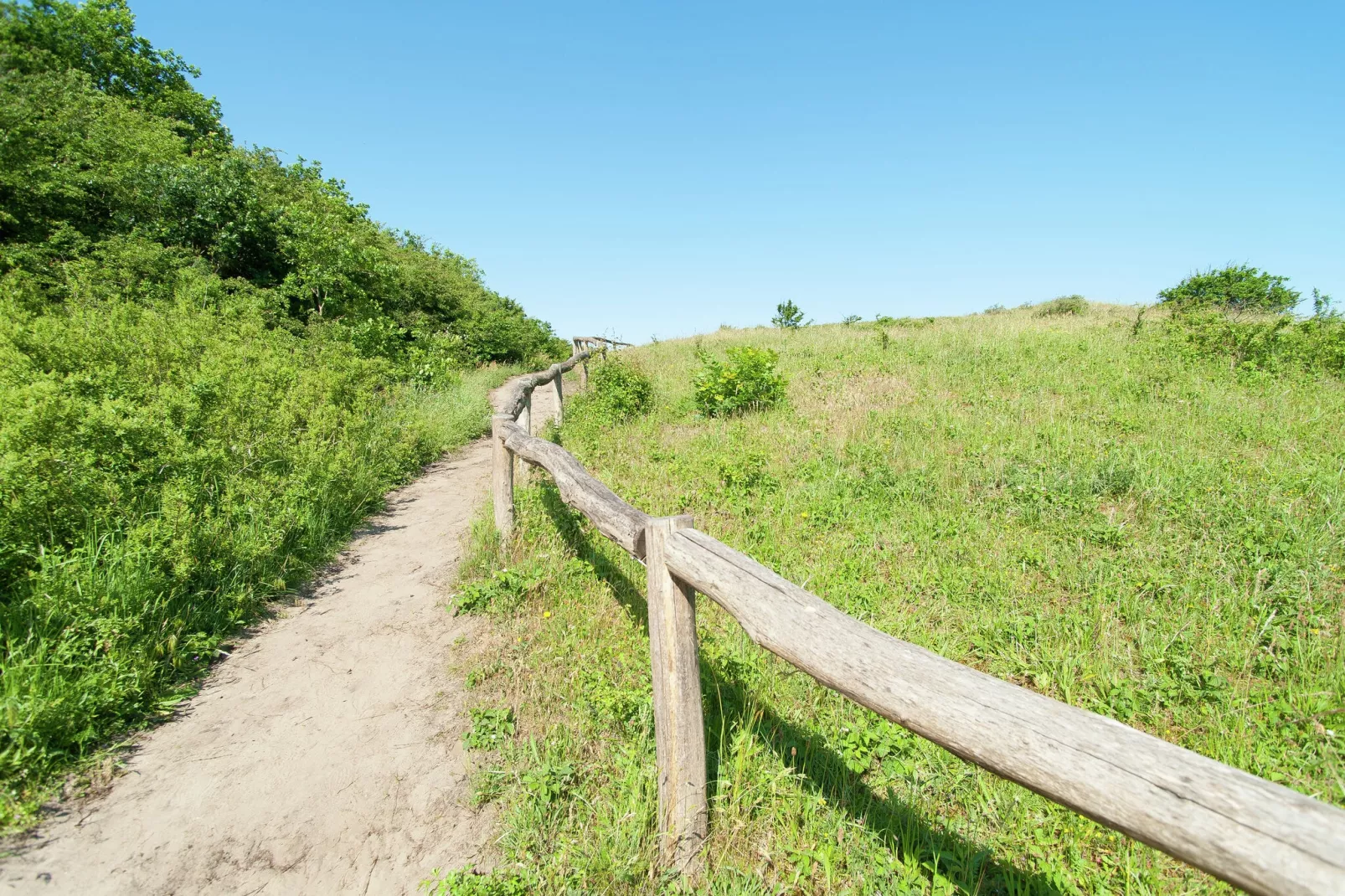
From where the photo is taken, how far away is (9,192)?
963 cm

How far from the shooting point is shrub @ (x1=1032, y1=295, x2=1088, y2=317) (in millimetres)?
20797

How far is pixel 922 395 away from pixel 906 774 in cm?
732

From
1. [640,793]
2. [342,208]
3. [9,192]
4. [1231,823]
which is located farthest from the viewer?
[342,208]

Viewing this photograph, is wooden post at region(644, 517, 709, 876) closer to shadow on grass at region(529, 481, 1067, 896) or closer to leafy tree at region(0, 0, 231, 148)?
shadow on grass at region(529, 481, 1067, 896)

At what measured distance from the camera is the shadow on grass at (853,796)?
2.28 meters

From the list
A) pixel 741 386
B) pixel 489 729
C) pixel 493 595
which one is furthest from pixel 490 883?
pixel 741 386

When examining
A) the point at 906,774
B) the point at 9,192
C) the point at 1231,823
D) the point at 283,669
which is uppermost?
the point at 9,192

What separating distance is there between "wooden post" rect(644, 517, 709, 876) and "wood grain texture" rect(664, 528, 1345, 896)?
19.4 inches

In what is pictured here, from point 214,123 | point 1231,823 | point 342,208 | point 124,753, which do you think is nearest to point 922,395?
point 1231,823

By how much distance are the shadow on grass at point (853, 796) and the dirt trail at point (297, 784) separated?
49.5 inches

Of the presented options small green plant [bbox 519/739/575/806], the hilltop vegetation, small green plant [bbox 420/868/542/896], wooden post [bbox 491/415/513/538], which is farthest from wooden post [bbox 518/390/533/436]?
small green plant [bbox 420/868/542/896]

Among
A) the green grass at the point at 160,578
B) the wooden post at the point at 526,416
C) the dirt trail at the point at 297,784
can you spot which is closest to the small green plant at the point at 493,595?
the dirt trail at the point at 297,784

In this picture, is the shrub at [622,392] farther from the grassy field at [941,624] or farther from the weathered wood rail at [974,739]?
the weathered wood rail at [974,739]

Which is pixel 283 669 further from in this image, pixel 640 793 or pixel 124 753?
pixel 640 793
